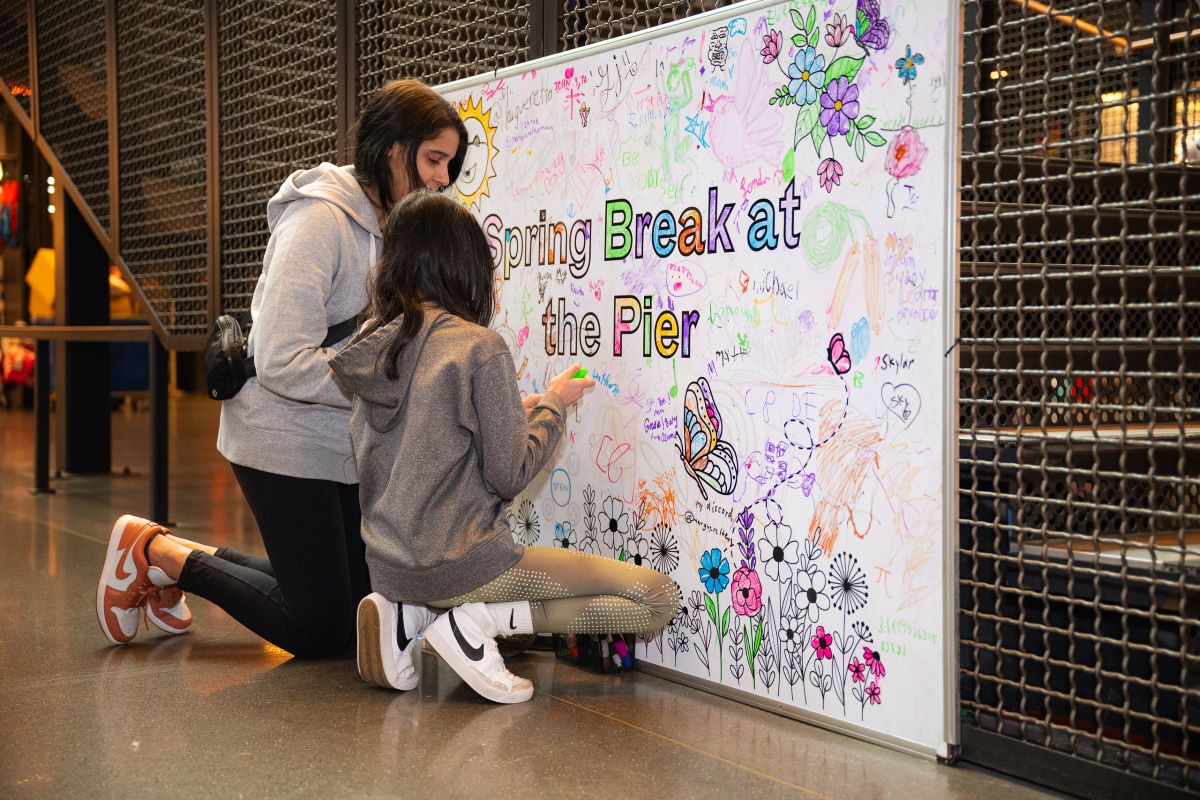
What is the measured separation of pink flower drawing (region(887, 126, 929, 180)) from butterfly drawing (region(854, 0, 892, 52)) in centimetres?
18

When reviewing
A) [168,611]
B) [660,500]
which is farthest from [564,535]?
[168,611]

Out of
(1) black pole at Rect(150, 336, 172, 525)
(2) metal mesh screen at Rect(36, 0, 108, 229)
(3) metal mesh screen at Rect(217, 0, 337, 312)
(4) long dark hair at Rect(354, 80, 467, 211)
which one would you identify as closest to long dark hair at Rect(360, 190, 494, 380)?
(4) long dark hair at Rect(354, 80, 467, 211)

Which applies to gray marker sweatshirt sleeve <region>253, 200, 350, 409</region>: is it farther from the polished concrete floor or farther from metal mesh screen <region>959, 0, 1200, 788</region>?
metal mesh screen <region>959, 0, 1200, 788</region>

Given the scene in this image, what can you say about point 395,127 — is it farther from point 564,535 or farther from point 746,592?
point 746,592

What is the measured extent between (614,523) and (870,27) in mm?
1316

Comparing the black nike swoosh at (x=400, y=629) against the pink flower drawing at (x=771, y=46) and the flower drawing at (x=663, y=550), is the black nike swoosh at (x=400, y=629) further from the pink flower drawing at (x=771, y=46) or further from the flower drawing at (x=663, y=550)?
the pink flower drawing at (x=771, y=46)

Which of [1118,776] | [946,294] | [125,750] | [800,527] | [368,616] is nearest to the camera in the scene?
[1118,776]

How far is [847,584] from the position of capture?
8.10 feet

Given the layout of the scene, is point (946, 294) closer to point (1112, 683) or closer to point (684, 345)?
point (684, 345)

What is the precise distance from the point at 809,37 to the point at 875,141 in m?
0.29

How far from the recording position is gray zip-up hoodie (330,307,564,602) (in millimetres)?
2578

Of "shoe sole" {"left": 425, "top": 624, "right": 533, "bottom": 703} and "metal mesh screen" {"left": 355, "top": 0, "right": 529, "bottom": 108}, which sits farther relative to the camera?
"metal mesh screen" {"left": 355, "top": 0, "right": 529, "bottom": 108}

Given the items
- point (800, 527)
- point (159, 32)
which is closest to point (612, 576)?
point (800, 527)

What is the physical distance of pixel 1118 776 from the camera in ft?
6.86
